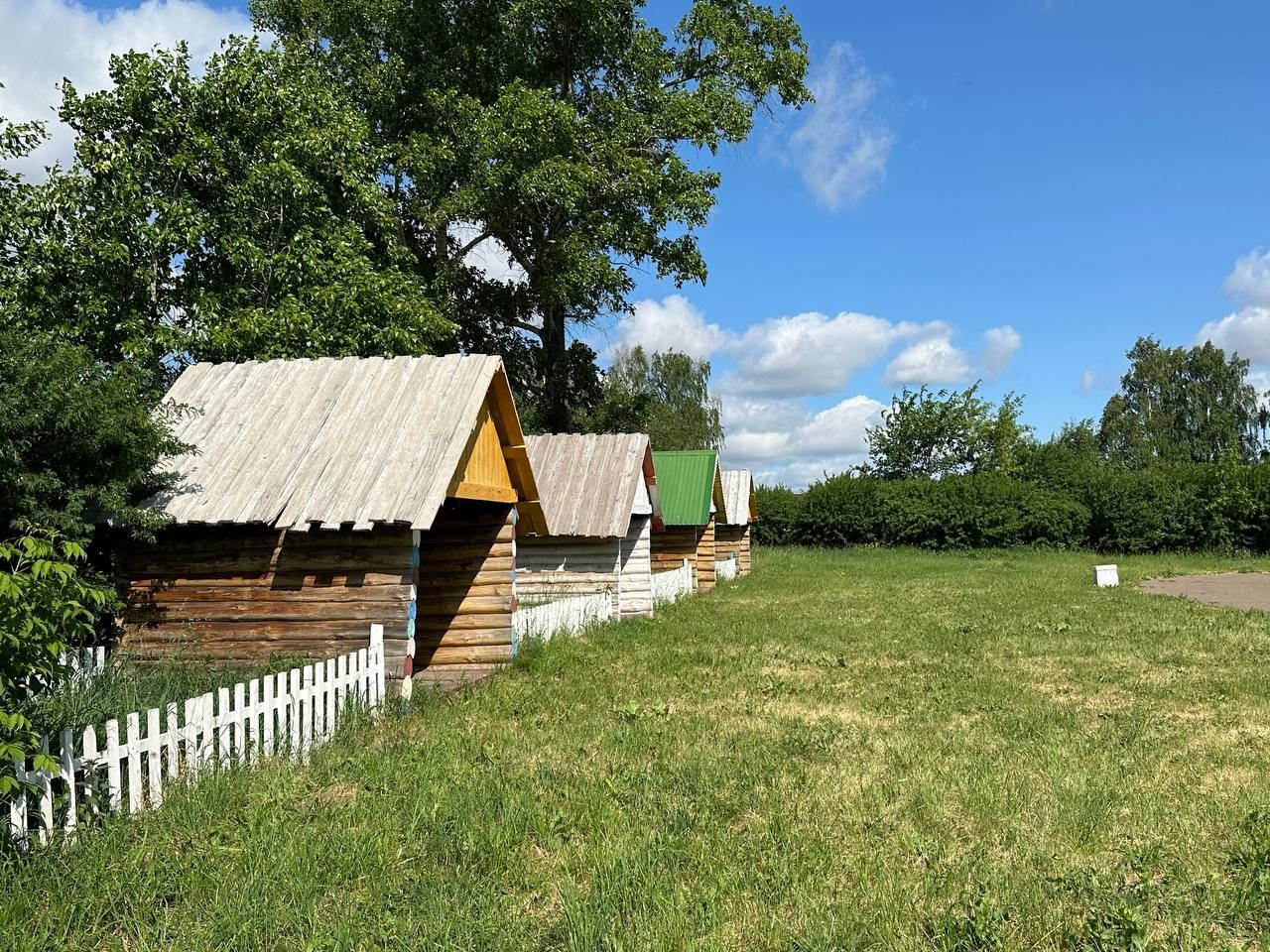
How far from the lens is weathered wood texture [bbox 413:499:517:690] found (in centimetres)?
1296

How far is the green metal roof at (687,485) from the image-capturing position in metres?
27.8

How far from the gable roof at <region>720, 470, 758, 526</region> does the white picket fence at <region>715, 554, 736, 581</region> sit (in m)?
2.24

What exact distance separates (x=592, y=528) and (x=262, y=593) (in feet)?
31.3

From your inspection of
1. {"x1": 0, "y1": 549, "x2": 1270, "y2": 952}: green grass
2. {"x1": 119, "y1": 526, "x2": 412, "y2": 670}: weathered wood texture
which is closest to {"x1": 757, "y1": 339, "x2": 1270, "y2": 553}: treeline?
{"x1": 0, "y1": 549, "x2": 1270, "y2": 952}: green grass

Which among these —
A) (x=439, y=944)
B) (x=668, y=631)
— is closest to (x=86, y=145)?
(x=668, y=631)

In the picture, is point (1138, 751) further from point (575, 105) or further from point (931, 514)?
point (931, 514)

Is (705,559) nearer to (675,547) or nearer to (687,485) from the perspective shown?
(675,547)

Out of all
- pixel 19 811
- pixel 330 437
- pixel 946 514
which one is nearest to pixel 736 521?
pixel 946 514

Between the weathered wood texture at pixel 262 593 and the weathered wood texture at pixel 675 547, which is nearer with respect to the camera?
the weathered wood texture at pixel 262 593

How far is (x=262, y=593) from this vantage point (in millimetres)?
10641

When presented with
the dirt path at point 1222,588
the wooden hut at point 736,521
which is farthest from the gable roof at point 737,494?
the dirt path at point 1222,588

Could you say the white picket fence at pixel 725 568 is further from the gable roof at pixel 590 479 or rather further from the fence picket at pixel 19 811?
the fence picket at pixel 19 811

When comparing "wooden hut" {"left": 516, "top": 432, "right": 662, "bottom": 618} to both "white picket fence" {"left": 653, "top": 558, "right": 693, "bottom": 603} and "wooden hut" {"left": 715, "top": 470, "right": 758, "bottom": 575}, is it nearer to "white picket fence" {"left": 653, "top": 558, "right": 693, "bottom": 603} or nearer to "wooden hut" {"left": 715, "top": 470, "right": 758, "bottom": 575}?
"white picket fence" {"left": 653, "top": 558, "right": 693, "bottom": 603}

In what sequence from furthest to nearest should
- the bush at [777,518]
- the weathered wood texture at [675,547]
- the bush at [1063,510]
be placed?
the bush at [777,518] → the bush at [1063,510] → the weathered wood texture at [675,547]
